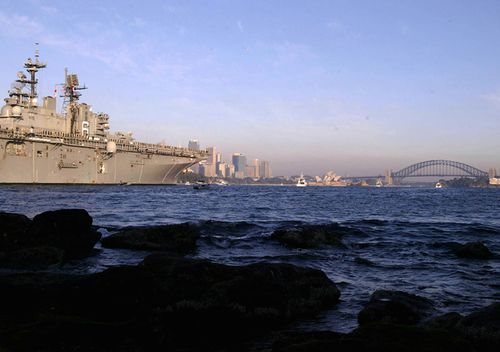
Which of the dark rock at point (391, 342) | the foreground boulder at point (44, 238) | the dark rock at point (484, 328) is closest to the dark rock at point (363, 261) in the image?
the dark rock at point (484, 328)

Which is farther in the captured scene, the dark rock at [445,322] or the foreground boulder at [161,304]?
the dark rock at [445,322]

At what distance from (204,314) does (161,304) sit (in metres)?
0.79

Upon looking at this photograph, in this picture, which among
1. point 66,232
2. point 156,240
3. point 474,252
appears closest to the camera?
point 66,232

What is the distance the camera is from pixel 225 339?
6645 millimetres

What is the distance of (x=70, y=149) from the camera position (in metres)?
81.9

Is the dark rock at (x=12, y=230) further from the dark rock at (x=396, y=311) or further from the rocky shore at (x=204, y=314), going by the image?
the dark rock at (x=396, y=311)

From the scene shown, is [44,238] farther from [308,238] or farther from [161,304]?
[308,238]

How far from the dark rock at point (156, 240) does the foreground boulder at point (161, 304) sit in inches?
257

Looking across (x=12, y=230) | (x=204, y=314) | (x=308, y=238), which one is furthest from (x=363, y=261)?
(x=12, y=230)

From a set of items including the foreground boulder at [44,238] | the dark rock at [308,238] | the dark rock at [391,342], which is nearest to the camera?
the dark rock at [391,342]

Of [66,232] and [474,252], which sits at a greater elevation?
[66,232]

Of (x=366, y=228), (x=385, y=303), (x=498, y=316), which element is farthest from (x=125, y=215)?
(x=498, y=316)

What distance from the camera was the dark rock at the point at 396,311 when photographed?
24.6ft

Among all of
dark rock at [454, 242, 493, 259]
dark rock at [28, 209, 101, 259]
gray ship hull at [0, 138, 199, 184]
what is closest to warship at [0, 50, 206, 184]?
gray ship hull at [0, 138, 199, 184]
